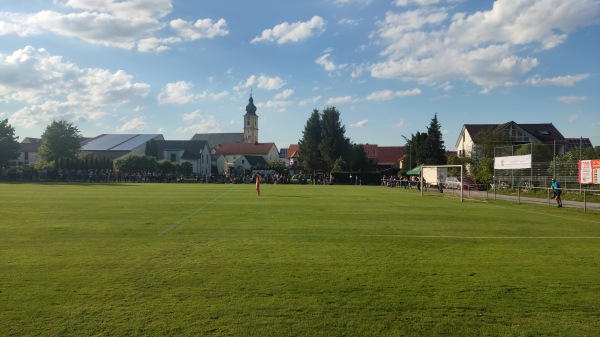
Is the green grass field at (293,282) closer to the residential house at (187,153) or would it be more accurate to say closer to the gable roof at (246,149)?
the residential house at (187,153)

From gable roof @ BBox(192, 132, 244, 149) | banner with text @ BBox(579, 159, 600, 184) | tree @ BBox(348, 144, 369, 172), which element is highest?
gable roof @ BBox(192, 132, 244, 149)

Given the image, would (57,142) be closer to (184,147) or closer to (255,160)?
(184,147)

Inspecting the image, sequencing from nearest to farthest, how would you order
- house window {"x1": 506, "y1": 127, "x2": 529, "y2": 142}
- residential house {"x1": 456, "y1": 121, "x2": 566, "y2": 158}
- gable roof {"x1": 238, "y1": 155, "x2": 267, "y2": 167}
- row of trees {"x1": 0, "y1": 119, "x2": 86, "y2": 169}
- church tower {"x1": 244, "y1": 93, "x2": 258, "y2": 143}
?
residential house {"x1": 456, "y1": 121, "x2": 566, "y2": 158}, house window {"x1": 506, "y1": 127, "x2": 529, "y2": 142}, row of trees {"x1": 0, "y1": 119, "x2": 86, "y2": 169}, gable roof {"x1": 238, "y1": 155, "x2": 267, "y2": 167}, church tower {"x1": 244, "y1": 93, "x2": 258, "y2": 143}

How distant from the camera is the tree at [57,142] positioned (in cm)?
8525

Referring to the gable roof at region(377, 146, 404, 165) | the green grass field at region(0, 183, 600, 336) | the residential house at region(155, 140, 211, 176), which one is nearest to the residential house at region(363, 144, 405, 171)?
the gable roof at region(377, 146, 404, 165)

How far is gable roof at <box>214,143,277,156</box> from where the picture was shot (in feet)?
414

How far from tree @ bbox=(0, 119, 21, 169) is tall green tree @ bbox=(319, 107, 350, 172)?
49.1 m

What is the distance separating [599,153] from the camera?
97.8 ft

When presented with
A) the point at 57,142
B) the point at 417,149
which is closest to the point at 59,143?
the point at 57,142

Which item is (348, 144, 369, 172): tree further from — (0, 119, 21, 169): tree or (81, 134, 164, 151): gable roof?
(0, 119, 21, 169): tree

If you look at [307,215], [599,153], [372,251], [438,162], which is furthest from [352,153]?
[372,251]

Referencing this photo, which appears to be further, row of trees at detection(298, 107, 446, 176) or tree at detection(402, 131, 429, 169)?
row of trees at detection(298, 107, 446, 176)

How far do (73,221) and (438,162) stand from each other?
2389 inches

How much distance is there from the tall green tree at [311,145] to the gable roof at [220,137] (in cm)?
6123
